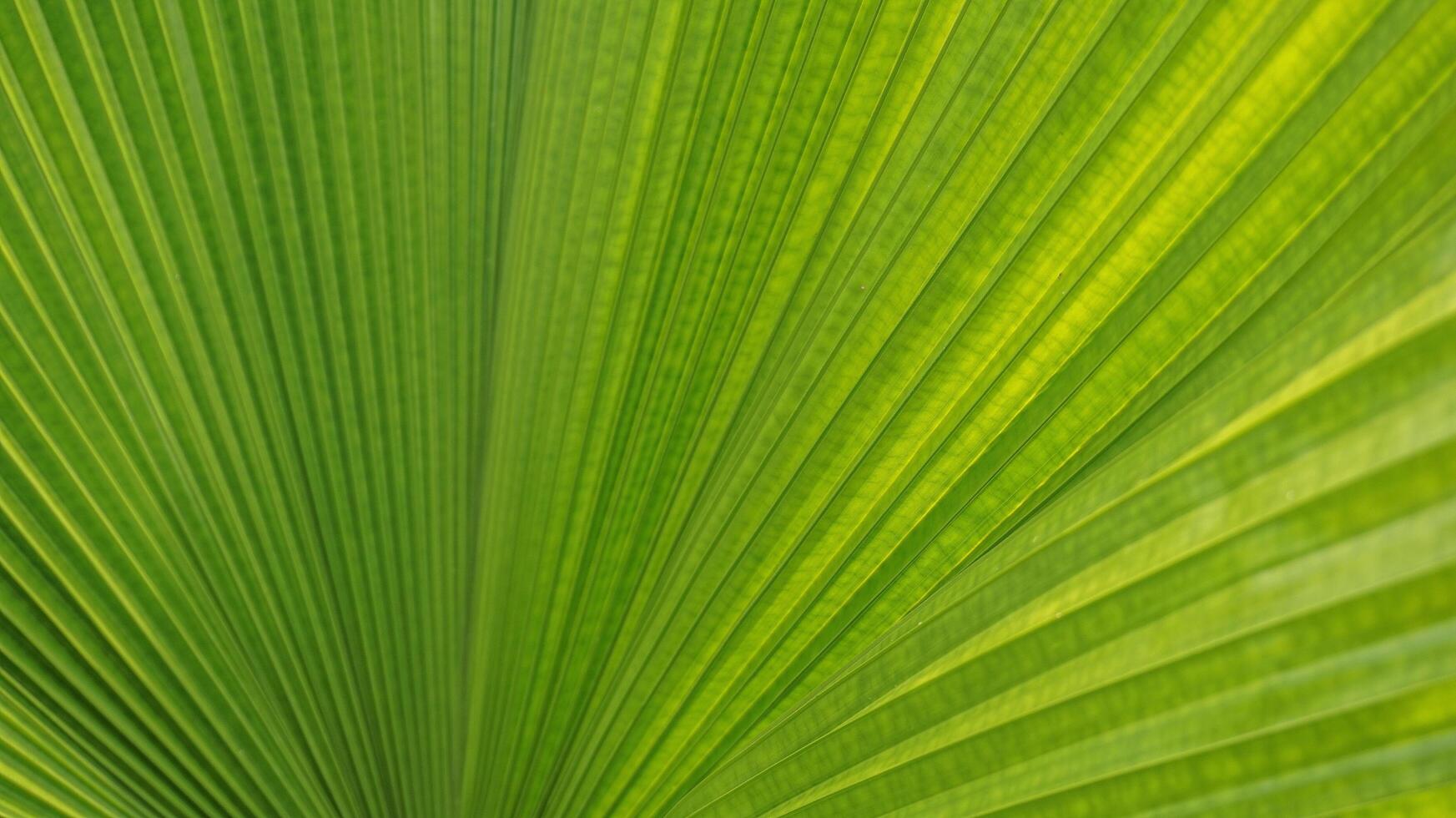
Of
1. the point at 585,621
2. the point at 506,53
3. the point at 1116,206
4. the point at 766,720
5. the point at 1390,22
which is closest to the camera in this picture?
the point at 1390,22

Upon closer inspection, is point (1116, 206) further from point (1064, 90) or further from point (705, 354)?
point (705, 354)

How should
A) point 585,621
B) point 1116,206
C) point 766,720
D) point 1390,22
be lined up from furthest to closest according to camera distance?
1. point 585,621
2. point 766,720
3. point 1116,206
4. point 1390,22

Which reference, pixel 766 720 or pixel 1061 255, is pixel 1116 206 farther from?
pixel 766 720

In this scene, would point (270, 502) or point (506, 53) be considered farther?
point (506, 53)

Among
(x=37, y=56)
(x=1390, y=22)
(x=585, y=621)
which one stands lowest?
(x=585, y=621)

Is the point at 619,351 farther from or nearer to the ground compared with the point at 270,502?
farther from the ground

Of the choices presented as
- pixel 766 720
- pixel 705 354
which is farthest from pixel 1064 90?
pixel 766 720
